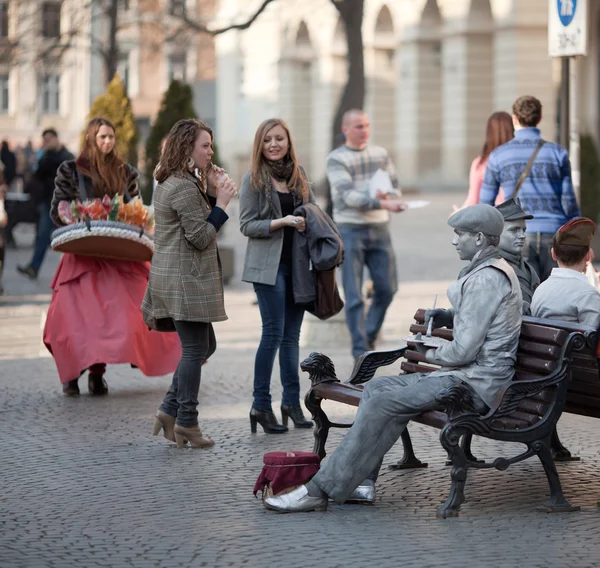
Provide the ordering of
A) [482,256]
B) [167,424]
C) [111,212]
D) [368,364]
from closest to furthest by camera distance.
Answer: [482,256] < [368,364] < [167,424] < [111,212]

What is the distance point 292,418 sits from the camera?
28.3 ft

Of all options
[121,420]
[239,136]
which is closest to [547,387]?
[121,420]

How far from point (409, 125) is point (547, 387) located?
125 ft

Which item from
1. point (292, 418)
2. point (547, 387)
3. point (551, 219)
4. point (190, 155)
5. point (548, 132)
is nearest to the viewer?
point (547, 387)

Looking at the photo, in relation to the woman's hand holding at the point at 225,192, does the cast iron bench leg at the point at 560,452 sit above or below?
below

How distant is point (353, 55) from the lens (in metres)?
17.6

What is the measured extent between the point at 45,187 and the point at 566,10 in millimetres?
9961

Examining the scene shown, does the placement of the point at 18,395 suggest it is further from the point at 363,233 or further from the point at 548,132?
the point at 548,132

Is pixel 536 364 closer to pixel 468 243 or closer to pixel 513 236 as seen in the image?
pixel 468 243

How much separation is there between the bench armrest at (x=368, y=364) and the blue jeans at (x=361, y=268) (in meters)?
3.74

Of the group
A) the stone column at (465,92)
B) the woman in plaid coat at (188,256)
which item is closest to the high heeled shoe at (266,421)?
the woman in plaid coat at (188,256)

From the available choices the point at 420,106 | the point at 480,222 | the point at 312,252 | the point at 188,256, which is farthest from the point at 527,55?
the point at 480,222

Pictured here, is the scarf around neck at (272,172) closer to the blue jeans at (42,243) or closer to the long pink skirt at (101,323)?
the long pink skirt at (101,323)

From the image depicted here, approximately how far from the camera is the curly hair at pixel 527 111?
9.99 m
